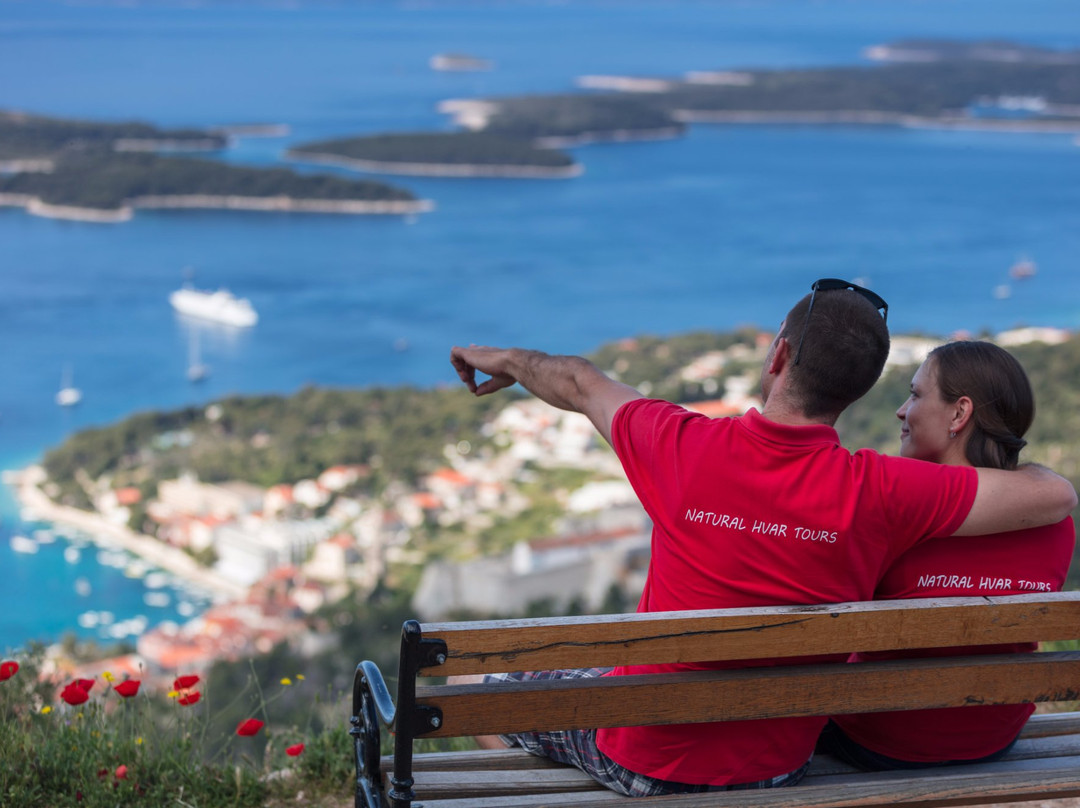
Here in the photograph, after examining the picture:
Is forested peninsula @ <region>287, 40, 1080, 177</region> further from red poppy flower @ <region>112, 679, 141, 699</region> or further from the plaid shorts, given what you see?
the plaid shorts

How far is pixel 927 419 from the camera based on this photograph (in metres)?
1.63

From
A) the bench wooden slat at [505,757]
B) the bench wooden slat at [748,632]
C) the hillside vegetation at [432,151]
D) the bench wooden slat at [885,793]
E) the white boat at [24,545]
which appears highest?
the bench wooden slat at [748,632]

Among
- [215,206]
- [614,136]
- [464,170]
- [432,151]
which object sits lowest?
[215,206]

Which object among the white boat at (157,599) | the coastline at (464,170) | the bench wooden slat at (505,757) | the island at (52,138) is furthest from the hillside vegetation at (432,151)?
the bench wooden slat at (505,757)

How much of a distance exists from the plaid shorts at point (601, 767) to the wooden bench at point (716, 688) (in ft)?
0.07

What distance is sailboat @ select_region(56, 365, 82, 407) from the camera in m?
37.3

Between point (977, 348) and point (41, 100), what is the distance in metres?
91.1

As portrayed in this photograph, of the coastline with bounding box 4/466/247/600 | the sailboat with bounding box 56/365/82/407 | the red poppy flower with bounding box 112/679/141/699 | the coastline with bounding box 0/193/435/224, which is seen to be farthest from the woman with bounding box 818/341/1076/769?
the coastline with bounding box 0/193/435/224

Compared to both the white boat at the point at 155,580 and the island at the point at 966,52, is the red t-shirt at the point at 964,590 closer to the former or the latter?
the white boat at the point at 155,580

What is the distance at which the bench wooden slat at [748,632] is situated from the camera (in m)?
1.30

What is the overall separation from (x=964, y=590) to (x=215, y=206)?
64887 millimetres

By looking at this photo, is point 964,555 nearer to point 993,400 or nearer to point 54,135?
A: point 993,400

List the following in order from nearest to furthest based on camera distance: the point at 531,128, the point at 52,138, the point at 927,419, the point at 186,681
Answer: the point at 927,419 < the point at 186,681 < the point at 52,138 < the point at 531,128

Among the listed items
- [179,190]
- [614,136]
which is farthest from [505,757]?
[614,136]
